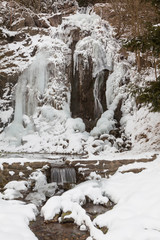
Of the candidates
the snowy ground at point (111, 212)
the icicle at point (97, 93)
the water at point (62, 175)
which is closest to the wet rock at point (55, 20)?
the icicle at point (97, 93)

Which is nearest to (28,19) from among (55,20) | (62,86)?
(55,20)

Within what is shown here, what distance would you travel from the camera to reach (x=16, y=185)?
7.28 meters

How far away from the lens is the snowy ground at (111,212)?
3350mm

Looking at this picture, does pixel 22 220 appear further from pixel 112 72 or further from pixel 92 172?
pixel 112 72

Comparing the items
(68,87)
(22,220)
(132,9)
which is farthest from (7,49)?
(22,220)

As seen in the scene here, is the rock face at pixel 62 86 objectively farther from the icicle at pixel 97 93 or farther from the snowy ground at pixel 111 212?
the snowy ground at pixel 111 212

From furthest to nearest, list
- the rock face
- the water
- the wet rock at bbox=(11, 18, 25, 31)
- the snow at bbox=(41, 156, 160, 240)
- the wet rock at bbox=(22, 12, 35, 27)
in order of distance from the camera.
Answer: the wet rock at bbox=(22, 12, 35, 27) < the wet rock at bbox=(11, 18, 25, 31) < the rock face < the water < the snow at bbox=(41, 156, 160, 240)

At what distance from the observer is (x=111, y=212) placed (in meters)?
4.57

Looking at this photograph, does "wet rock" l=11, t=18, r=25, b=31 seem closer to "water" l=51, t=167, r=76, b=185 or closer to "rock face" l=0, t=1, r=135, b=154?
"rock face" l=0, t=1, r=135, b=154

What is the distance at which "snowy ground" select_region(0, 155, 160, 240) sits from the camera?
3350mm

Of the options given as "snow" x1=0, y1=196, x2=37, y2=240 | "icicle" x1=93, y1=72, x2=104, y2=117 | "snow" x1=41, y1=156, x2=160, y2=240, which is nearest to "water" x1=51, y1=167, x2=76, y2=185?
"snow" x1=41, y1=156, x2=160, y2=240

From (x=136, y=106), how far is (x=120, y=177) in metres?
7.18

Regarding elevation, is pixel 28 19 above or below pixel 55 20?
above

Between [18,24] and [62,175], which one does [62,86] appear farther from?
[62,175]
